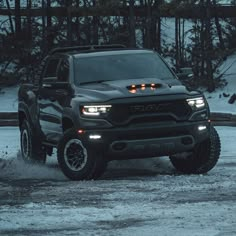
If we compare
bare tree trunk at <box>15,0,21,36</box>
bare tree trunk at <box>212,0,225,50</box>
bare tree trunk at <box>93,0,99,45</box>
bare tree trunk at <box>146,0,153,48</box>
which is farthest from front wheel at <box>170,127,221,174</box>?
bare tree trunk at <box>15,0,21,36</box>

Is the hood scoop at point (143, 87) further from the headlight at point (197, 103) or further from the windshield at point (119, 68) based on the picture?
the windshield at point (119, 68)

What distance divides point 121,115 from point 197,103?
117 cm

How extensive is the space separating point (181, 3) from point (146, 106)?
2095cm

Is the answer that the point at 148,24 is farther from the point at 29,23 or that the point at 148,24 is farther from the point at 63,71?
the point at 63,71

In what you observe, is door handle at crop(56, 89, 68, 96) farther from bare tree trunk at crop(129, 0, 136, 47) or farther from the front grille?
bare tree trunk at crop(129, 0, 136, 47)

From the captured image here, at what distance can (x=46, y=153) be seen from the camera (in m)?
13.0

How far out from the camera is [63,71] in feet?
38.8

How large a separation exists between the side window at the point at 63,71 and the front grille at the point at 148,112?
150 centimetres

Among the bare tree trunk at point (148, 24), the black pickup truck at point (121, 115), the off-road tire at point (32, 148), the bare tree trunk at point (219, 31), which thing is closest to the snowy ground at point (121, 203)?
the black pickup truck at point (121, 115)

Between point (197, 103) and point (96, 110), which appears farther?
point (197, 103)

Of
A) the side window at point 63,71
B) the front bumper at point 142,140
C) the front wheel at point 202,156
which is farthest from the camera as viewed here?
the side window at point 63,71

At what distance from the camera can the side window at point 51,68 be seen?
1236cm

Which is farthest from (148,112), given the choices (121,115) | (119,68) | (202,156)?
(119,68)

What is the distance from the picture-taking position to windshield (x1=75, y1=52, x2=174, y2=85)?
37.4 feet
